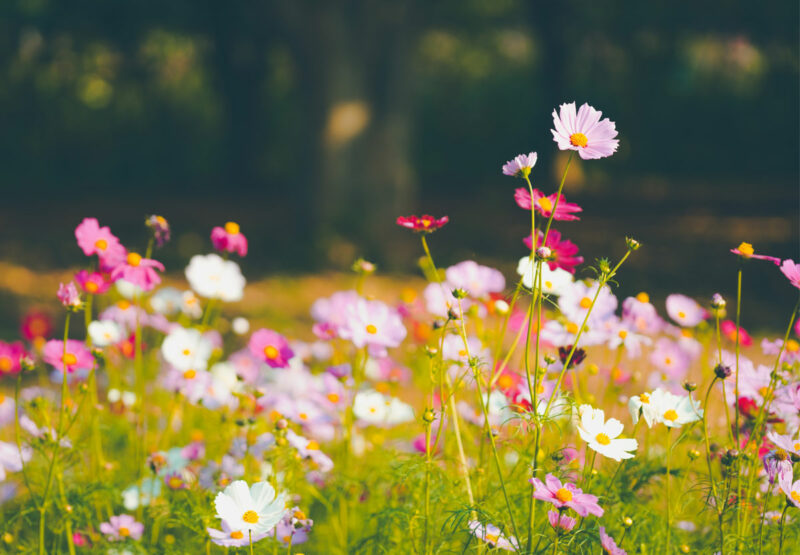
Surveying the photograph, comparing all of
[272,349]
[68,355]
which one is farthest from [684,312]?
[68,355]

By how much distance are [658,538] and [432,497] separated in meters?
0.42

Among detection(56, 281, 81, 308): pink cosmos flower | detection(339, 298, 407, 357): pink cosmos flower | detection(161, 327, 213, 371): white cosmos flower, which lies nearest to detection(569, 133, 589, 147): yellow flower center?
detection(339, 298, 407, 357): pink cosmos flower

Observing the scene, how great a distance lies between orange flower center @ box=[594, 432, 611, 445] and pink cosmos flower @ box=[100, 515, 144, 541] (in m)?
0.88

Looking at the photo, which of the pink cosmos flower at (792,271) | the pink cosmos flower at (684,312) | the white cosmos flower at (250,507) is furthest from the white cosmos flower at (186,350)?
the pink cosmos flower at (792,271)

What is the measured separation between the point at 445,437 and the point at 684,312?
0.58m

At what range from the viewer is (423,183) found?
39.4 feet

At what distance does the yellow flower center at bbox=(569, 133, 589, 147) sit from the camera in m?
1.20

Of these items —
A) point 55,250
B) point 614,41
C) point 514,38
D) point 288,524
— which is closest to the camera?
point 288,524

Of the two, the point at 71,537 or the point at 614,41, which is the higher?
the point at 614,41

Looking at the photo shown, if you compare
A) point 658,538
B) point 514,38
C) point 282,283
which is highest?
point 514,38

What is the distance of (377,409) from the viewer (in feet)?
6.02

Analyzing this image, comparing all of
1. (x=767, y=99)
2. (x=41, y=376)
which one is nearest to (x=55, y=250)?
(x=41, y=376)

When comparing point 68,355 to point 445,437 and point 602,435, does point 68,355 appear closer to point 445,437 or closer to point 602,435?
point 445,437

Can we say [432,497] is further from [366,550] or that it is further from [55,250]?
[55,250]
